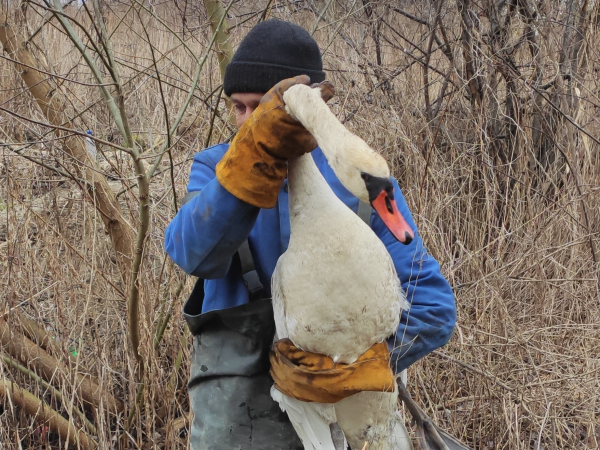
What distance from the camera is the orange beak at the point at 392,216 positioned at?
125 centimetres

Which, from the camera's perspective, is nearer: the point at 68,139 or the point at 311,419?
the point at 311,419

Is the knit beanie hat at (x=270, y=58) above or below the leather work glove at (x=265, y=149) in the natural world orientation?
above

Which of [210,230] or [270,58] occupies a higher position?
[270,58]

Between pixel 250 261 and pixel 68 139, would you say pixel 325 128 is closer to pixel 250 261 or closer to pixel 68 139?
pixel 250 261

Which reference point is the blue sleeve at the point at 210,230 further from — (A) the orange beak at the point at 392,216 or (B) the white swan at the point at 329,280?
(A) the orange beak at the point at 392,216

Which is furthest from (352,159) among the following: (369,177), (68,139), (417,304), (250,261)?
(68,139)

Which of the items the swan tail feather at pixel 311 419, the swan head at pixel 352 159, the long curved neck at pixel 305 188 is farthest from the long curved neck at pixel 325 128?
the swan tail feather at pixel 311 419

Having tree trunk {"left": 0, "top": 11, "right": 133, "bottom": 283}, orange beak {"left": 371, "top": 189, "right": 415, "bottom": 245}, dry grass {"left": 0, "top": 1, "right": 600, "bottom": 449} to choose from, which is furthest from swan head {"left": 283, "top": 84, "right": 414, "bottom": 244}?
tree trunk {"left": 0, "top": 11, "right": 133, "bottom": 283}

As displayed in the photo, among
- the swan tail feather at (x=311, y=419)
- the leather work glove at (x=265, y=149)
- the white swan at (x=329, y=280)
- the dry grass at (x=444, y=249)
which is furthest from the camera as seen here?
the dry grass at (x=444, y=249)

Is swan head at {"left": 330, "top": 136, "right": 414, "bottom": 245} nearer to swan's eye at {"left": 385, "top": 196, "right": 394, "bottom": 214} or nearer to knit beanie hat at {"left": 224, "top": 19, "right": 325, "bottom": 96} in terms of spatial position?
swan's eye at {"left": 385, "top": 196, "right": 394, "bottom": 214}

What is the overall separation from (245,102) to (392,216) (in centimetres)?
71

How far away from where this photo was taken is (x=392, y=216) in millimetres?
1264

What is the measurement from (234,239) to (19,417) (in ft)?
5.64

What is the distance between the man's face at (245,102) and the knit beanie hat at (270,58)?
0.02 metres
